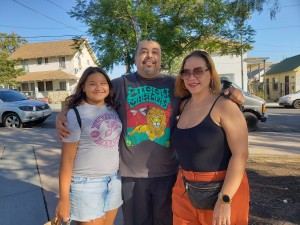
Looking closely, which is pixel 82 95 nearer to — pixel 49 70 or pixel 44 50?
pixel 49 70

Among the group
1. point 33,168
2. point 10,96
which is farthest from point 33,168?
point 10,96

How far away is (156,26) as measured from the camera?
23.6 feet

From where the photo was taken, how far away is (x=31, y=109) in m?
11.6

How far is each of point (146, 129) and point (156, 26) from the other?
515 centimetres

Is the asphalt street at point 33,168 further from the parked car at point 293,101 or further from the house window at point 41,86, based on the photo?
the house window at point 41,86

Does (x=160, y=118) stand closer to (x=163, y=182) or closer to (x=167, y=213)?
(x=163, y=182)

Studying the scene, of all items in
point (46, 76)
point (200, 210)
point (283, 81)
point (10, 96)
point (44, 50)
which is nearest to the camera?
point (200, 210)

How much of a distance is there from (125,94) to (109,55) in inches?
183

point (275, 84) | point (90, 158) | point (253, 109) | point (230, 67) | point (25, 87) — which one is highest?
point (230, 67)

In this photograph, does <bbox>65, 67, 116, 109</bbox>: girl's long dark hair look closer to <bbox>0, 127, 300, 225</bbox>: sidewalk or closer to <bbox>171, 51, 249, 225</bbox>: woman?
<bbox>171, 51, 249, 225</bbox>: woman

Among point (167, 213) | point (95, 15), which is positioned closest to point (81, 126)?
point (167, 213)

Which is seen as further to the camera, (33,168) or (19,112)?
(19,112)

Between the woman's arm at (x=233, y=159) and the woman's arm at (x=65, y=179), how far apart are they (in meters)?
1.07

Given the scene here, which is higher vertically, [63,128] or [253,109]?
[63,128]
